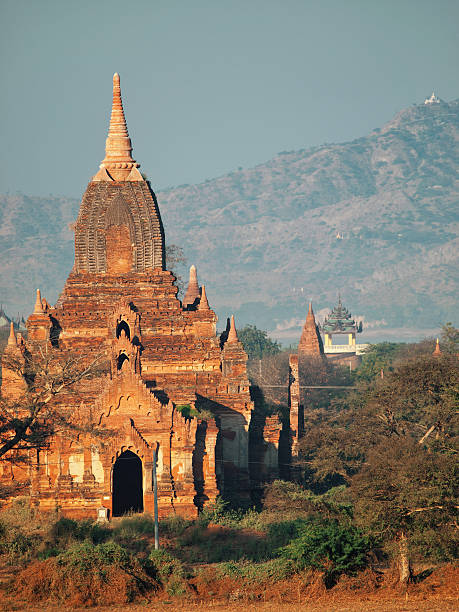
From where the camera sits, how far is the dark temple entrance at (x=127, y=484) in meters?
50.8

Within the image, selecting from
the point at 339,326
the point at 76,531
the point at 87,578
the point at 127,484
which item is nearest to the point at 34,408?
the point at 87,578

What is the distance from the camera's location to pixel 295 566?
131 feet

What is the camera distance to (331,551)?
40031 millimetres

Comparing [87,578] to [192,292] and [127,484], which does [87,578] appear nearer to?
[127,484]

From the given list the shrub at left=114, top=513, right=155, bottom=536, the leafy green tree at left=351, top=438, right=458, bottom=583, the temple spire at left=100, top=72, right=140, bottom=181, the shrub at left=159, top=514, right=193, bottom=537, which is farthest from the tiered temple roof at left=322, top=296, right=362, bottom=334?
the leafy green tree at left=351, top=438, right=458, bottom=583

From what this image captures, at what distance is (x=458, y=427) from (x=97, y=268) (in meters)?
14.2

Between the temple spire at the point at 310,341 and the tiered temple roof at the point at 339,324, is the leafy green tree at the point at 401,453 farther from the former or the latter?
the tiered temple roof at the point at 339,324

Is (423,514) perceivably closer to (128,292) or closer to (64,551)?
(64,551)

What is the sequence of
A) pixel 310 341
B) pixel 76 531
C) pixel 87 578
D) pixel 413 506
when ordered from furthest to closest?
pixel 310 341 → pixel 76 531 → pixel 413 506 → pixel 87 578

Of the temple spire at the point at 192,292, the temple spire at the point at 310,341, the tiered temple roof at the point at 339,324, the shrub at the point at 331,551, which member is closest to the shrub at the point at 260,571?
the shrub at the point at 331,551

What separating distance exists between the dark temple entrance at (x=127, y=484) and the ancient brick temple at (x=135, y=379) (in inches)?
1.7

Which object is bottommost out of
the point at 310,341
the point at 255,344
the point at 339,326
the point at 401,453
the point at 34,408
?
the point at 401,453

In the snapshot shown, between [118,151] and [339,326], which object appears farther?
[339,326]

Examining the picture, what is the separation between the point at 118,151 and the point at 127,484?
Answer: 14.4 m
